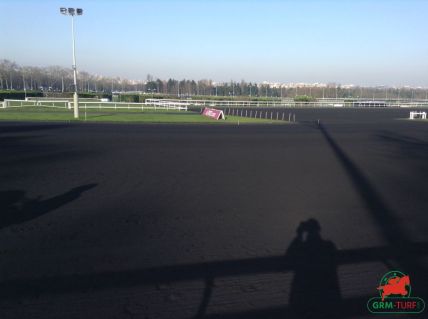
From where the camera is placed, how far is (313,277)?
5.73m

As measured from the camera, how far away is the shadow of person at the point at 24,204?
8.30 meters

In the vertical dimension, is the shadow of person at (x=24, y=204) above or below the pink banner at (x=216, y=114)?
below

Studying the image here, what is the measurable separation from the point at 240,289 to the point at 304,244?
2.28 m

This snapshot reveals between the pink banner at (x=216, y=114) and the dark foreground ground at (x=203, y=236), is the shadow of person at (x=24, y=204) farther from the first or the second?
the pink banner at (x=216, y=114)

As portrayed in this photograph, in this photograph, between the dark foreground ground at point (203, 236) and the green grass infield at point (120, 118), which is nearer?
the dark foreground ground at point (203, 236)

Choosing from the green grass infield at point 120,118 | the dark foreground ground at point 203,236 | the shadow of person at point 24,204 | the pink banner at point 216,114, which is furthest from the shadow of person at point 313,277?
the pink banner at point 216,114

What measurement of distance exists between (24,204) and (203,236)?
189 inches

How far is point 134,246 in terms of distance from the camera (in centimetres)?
687

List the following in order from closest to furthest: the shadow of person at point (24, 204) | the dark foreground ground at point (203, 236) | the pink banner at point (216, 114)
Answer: the dark foreground ground at point (203, 236)
the shadow of person at point (24, 204)
the pink banner at point (216, 114)

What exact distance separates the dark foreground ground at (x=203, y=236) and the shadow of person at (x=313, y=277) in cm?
3

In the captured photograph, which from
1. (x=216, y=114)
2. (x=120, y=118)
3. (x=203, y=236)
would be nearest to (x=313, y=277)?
(x=203, y=236)

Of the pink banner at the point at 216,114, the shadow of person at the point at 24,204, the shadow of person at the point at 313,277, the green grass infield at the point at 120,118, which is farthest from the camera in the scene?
the pink banner at the point at 216,114

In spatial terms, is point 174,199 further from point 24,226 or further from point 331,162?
point 331,162

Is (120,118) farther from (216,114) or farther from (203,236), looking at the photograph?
(203,236)
